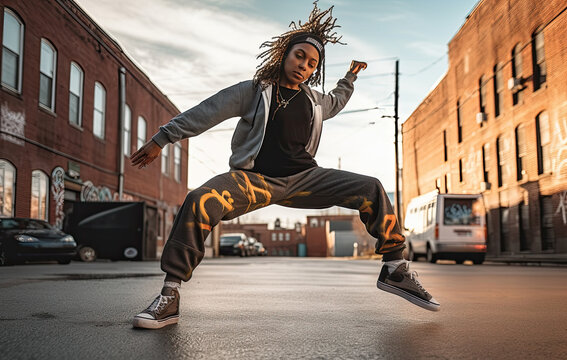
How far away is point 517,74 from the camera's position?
24062mm

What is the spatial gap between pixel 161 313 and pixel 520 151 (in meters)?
22.7

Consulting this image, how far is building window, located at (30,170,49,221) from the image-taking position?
18156 mm

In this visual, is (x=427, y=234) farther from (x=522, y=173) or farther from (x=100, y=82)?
(x=100, y=82)

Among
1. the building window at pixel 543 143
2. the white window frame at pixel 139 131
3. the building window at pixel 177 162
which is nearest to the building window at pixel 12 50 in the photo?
the white window frame at pixel 139 131

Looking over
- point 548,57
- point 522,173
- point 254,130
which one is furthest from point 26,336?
point 522,173

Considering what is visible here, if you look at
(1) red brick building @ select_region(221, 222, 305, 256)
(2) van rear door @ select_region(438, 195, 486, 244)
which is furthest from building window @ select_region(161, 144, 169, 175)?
(1) red brick building @ select_region(221, 222, 305, 256)

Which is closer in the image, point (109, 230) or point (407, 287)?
point (407, 287)

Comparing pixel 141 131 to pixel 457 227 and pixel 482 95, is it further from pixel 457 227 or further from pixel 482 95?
pixel 482 95

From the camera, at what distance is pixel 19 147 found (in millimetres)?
17250

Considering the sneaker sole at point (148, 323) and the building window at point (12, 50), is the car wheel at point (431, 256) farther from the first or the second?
the sneaker sole at point (148, 323)

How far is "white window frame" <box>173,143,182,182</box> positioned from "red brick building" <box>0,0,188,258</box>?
6.01 m

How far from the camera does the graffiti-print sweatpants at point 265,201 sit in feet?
11.7

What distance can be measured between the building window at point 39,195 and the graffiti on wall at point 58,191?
1.00 ft

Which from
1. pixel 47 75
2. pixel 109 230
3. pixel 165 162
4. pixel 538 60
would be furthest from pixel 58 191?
pixel 538 60
